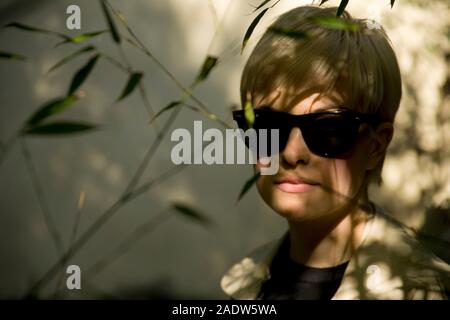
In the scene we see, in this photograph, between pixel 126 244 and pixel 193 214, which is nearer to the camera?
pixel 193 214

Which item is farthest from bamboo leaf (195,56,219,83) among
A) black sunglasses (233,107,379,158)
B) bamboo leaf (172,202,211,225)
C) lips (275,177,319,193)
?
lips (275,177,319,193)

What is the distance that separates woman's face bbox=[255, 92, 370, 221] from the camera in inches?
64.2

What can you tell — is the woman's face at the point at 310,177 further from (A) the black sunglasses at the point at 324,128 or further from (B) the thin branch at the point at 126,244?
(B) the thin branch at the point at 126,244

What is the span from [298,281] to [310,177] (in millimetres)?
352

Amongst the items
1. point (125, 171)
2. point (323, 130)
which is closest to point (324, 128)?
point (323, 130)

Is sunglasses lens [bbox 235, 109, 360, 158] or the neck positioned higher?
sunglasses lens [bbox 235, 109, 360, 158]

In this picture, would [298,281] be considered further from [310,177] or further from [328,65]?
[328,65]

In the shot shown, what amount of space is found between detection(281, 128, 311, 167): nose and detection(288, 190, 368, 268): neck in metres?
0.22

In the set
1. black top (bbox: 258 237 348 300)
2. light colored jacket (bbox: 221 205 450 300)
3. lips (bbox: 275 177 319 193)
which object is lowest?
black top (bbox: 258 237 348 300)

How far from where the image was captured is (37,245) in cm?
262

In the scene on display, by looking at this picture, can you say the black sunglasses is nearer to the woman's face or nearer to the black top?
the woman's face

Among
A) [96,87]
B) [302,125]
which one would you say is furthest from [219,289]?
[302,125]

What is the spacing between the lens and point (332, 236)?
1.77 m
